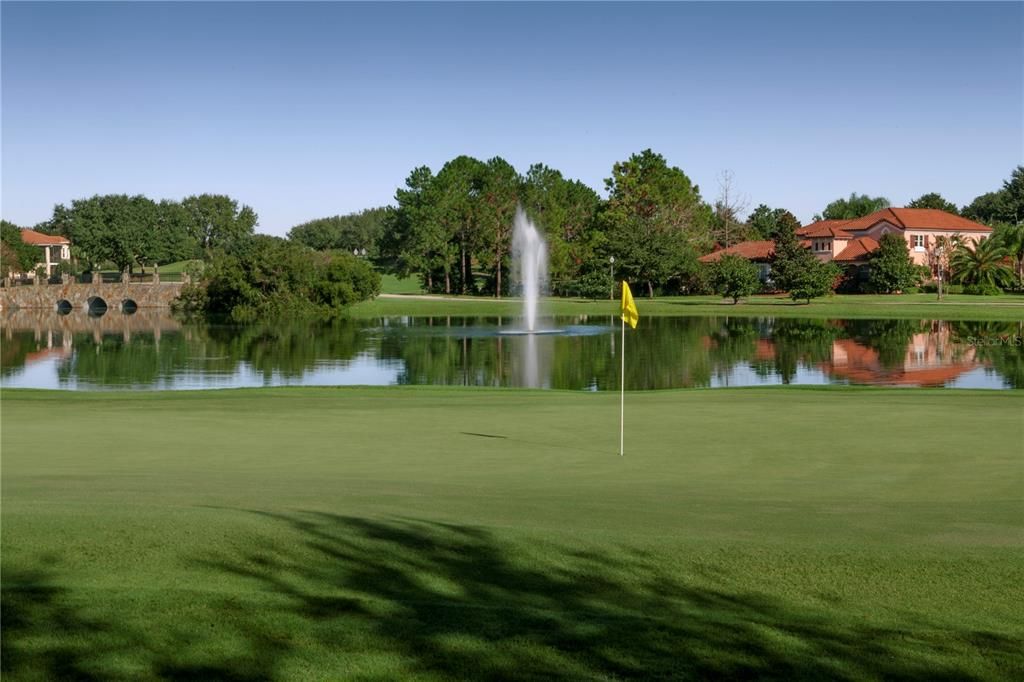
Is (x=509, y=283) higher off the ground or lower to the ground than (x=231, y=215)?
lower

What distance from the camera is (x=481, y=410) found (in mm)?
19750

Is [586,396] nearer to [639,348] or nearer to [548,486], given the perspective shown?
[548,486]

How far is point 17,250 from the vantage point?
5084 inches

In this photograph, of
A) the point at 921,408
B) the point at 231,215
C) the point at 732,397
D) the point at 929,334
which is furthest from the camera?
the point at 231,215

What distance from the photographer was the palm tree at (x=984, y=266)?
98.1 metres

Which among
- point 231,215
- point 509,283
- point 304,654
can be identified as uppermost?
point 231,215

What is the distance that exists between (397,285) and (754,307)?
67793mm

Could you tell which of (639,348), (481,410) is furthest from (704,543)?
(639,348)

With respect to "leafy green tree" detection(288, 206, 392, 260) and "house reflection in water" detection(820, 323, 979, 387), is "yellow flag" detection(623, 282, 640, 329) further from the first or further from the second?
"leafy green tree" detection(288, 206, 392, 260)

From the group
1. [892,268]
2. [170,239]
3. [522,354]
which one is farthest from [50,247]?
[522,354]

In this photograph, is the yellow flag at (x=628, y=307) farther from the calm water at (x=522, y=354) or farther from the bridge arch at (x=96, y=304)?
the bridge arch at (x=96, y=304)

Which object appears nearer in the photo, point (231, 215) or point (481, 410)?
point (481, 410)

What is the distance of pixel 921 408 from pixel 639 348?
30.2 m

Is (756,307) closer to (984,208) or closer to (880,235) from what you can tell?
(880,235)
